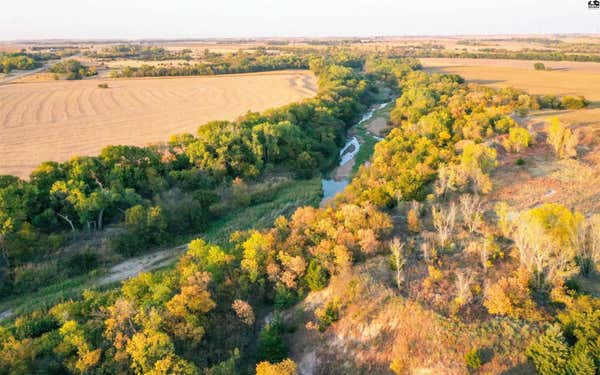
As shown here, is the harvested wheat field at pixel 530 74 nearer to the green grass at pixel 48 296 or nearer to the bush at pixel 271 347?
the bush at pixel 271 347

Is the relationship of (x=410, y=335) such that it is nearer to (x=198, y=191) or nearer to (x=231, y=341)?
(x=231, y=341)

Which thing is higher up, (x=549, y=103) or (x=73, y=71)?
(x=73, y=71)

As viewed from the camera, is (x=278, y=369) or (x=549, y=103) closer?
(x=278, y=369)

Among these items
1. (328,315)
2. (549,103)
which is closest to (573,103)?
(549,103)

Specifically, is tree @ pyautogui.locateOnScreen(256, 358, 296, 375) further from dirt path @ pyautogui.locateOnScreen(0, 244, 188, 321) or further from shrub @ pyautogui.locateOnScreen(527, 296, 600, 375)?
dirt path @ pyautogui.locateOnScreen(0, 244, 188, 321)

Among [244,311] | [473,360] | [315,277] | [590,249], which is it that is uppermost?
[590,249]

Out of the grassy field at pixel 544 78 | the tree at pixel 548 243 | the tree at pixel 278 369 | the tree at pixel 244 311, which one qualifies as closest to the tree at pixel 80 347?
the tree at pixel 244 311

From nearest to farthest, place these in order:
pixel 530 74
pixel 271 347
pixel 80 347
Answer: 1. pixel 80 347
2. pixel 271 347
3. pixel 530 74

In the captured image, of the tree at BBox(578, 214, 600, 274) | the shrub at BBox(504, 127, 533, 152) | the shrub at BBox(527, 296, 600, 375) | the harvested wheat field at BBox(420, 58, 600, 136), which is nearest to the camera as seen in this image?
the shrub at BBox(527, 296, 600, 375)

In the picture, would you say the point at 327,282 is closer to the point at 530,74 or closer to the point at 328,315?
the point at 328,315

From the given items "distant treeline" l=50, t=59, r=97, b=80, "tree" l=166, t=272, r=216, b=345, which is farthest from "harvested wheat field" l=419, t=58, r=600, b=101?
"distant treeline" l=50, t=59, r=97, b=80
